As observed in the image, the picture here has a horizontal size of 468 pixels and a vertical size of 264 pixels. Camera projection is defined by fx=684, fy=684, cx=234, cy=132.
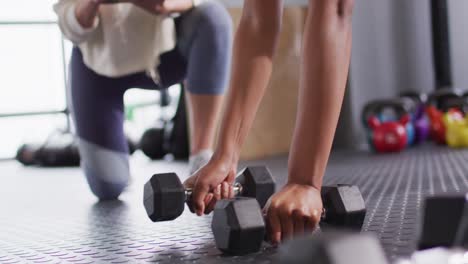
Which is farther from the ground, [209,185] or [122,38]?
[122,38]

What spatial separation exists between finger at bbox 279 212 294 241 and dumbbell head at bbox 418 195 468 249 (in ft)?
0.86

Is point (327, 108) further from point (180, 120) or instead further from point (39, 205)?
point (180, 120)

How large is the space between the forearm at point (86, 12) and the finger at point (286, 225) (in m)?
0.98

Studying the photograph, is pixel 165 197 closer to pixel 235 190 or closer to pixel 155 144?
pixel 235 190

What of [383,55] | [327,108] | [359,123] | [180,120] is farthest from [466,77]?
[327,108]

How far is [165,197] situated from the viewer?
1.17 metres

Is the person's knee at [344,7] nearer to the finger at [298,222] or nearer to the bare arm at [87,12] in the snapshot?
the finger at [298,222]

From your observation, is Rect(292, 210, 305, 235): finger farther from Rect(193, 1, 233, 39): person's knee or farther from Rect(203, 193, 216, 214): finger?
Rect(193, 1, 233, 39): person's knee

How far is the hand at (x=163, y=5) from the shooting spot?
5.61 ft

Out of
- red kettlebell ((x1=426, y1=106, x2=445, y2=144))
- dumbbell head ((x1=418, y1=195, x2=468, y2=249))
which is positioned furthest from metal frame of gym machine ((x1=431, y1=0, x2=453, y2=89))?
dumbbell head ((x1=418, y1=195, x2=468, y2=249))

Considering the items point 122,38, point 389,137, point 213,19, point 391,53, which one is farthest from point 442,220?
point 391,53

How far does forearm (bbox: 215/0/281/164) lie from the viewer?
1179 millimetres

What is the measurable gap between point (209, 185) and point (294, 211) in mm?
283

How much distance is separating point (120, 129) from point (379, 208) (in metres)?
0.86
